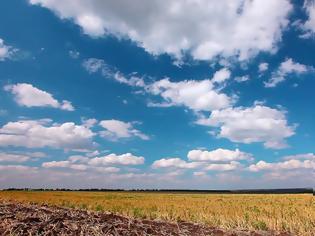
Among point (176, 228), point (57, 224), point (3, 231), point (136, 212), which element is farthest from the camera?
point (136, 212)

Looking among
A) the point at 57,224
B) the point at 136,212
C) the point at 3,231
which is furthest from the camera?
the point at 136,212

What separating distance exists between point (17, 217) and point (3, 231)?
206 centimetres

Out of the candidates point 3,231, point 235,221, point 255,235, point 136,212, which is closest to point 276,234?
point 255,235

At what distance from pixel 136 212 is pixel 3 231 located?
1332cm

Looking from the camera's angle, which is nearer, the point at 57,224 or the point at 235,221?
the point at 57,224

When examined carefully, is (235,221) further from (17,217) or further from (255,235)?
(17,217)

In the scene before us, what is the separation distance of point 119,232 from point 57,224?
2.09m

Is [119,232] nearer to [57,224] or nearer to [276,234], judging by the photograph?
[57,224]

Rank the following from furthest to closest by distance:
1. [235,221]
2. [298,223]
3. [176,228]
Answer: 1. [235,221]
2. [298,223]
3. [176,228]

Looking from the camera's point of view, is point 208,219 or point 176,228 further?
point 208,219

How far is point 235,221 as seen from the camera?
19969 mm

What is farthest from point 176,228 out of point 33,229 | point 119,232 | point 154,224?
point 33,229

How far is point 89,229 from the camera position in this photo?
12938 mm

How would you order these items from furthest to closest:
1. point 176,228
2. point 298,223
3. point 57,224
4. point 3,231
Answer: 1. point 298,223
2. point 176,228
3. point 57,224
4. point 3,231
